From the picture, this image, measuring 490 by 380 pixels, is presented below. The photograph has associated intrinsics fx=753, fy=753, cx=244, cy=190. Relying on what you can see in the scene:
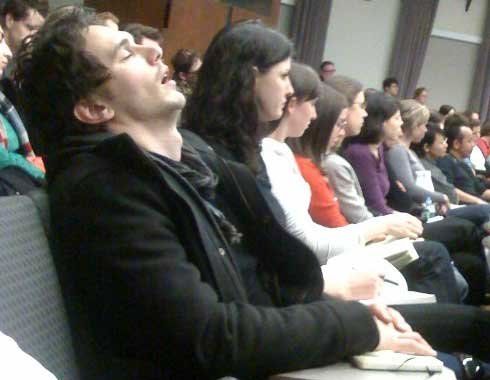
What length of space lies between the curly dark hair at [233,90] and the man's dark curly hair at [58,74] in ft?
1.84

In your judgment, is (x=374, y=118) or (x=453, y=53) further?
(x=453, y=53)

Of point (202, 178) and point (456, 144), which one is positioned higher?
point (202, 178)

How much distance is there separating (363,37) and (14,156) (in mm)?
7821

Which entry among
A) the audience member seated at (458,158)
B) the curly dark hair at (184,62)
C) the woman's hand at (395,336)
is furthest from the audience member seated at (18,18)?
the audience member seated at (458,158)

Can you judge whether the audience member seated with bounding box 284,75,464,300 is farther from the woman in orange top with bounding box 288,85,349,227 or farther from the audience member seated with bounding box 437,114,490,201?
the audience member seated with bounding box 437,114,490,201

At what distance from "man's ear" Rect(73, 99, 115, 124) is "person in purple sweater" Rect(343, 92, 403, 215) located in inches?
88.2

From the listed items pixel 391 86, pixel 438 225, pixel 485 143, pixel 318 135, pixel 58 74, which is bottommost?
pixel 485 143

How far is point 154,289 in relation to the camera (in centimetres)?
118

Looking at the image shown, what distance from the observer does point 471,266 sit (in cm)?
356

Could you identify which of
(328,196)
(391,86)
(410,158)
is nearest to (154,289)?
(328,196)

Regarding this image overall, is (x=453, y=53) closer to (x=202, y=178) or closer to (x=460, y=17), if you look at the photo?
(x=460, y=17)

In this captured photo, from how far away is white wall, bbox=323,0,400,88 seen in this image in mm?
9023

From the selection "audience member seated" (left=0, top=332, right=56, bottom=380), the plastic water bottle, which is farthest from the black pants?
"audience member seated" (left=0, top=332, right=56, bottom=380)

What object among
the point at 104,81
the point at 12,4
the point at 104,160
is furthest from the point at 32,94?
the point at 12,4
